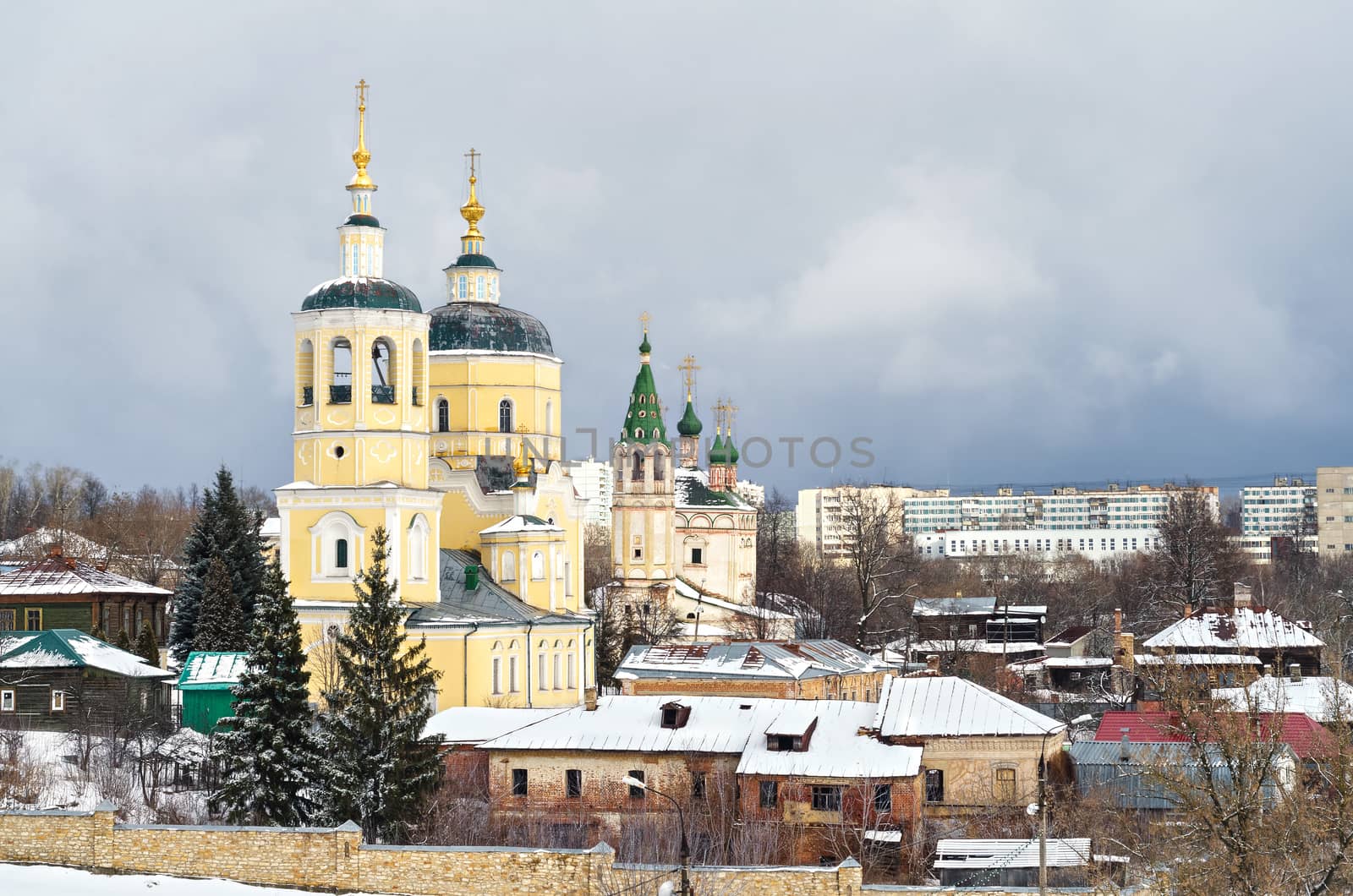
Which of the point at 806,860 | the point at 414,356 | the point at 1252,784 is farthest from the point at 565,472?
the point at 1252,784

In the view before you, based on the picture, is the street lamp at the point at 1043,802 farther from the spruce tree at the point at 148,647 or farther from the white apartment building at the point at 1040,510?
the white apartment building at the point at 1040,510

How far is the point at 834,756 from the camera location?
103 feet

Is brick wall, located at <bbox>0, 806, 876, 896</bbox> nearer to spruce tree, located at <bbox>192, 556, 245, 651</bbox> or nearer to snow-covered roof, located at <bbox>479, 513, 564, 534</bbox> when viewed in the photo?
spruce tree, located at <bbox>192, 556, 245, 651</bbox>

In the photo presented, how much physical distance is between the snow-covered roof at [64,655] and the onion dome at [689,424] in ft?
142

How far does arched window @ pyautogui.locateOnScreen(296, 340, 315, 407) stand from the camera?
41750 millimetres

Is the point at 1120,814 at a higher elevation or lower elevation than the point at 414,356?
lower

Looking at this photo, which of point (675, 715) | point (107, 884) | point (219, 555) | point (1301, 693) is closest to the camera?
point (107, 884)

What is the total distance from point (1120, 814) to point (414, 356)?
842 inches

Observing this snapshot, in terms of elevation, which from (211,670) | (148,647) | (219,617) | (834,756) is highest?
(219,617)

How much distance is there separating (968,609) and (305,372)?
3817 centimetres

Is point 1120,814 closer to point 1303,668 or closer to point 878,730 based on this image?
point 878,730

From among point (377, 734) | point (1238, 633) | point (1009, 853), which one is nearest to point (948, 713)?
point (1009, 853)

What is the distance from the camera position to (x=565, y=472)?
5019cm

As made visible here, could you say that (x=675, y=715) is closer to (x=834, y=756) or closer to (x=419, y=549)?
(x=834, y=756)
